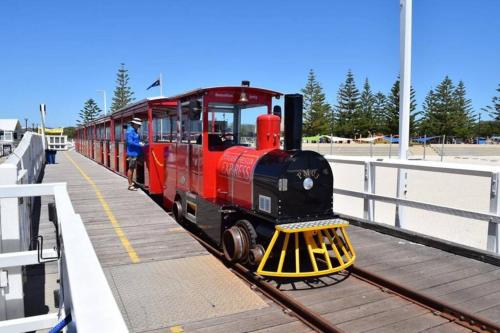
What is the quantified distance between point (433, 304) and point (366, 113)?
7718 centimetres

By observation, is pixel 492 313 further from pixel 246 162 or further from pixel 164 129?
pixel 164 129

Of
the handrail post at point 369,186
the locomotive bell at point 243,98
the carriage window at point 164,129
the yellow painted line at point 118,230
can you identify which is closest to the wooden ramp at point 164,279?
the yellow painted line at point 118,230

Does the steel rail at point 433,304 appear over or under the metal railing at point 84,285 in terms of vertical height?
under

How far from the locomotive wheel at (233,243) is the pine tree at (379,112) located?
75.7 m

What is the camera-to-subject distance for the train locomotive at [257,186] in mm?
5117

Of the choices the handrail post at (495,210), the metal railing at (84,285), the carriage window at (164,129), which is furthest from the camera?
the carriage window at (164,129)

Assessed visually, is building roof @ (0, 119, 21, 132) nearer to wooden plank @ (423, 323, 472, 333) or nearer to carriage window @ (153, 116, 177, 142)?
carriage window @ (153, 116, 177, 142)

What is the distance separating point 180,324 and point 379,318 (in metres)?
1.98

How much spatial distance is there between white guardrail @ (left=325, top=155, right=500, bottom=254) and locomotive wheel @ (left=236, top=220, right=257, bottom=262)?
2869 millimetres

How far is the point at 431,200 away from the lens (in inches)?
560

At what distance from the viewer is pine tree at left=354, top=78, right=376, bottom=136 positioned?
76.2m

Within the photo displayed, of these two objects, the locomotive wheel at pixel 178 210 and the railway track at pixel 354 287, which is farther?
the locomotive wheel at pixel 178 210

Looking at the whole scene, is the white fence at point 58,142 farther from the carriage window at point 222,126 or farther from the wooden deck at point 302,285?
the carriage window at point 222,126

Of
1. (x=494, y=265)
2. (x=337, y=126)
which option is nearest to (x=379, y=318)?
(x=494, y=265)
